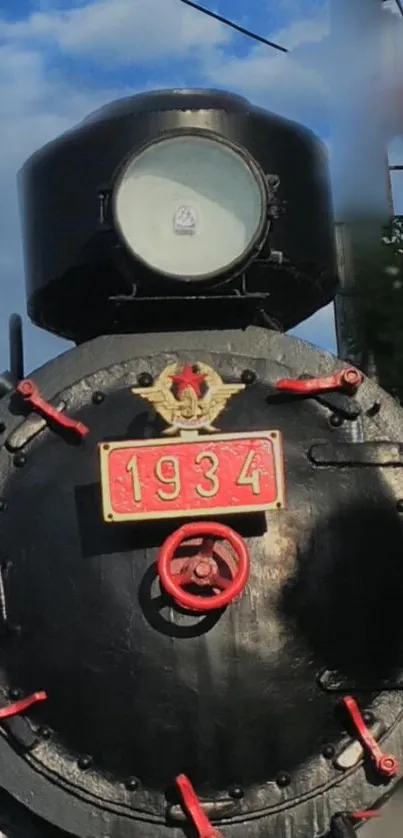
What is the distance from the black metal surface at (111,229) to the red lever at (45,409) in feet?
1.06

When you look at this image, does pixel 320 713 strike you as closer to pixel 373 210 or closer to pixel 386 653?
pixel 386 653

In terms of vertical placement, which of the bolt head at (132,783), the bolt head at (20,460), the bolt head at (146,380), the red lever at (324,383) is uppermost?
the bolt head at (146,380)

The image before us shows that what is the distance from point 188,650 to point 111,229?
108 cm

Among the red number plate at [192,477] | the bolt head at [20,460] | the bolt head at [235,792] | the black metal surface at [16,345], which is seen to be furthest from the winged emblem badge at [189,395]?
the bolt head at [235,792]

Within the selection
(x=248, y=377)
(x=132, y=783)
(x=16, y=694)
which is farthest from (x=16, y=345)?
(x=132, y=783)

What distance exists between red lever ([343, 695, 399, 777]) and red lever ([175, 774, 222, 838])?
40 centimetres

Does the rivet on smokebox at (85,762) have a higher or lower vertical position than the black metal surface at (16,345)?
lower

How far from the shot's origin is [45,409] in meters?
3.02

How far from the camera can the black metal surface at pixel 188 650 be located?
2.87 metres

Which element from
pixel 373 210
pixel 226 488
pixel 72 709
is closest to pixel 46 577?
pixel 72 709

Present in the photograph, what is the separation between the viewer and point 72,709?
9.56 feet

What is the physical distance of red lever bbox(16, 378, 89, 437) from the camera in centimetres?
301

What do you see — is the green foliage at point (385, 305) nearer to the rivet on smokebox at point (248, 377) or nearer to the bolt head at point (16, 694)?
the rivet on smokebox at point (248, 377)

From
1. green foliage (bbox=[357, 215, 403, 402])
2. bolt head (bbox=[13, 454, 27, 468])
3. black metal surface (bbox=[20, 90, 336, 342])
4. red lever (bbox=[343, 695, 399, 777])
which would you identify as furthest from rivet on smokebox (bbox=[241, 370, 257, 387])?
green foliage (bbox=[357, 215, 403, 402])
